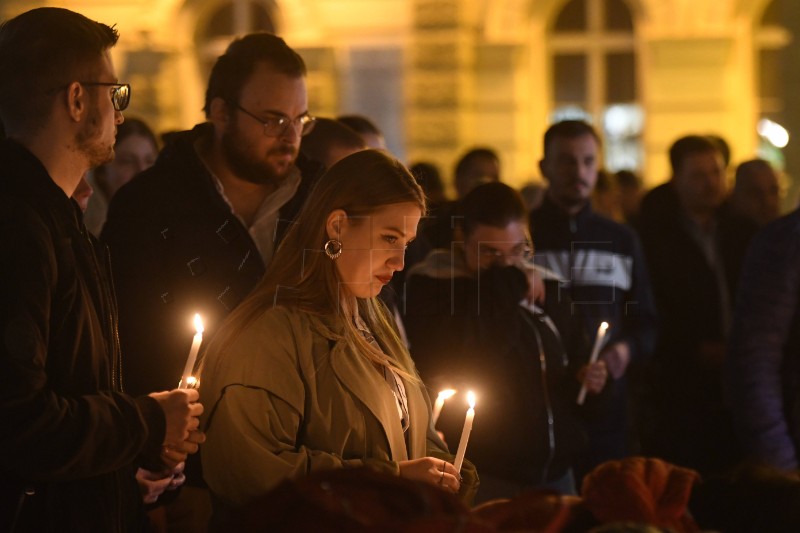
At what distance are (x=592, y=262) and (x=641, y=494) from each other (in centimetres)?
354

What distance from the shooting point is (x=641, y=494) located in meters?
2.00

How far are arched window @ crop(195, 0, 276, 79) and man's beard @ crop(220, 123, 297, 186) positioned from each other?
997 cm

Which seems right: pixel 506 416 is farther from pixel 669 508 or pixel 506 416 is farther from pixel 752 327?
pixel 669 508

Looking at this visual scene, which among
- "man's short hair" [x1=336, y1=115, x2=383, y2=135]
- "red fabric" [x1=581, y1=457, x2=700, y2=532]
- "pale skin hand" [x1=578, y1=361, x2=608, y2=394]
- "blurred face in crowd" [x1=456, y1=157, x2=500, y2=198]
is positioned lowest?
"pale skin hand" [x1=578, y1=361, x2=608, y2=394]

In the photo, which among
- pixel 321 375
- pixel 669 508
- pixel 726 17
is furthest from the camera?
pixel 726 17

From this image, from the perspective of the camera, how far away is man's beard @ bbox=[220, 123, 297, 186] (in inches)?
153

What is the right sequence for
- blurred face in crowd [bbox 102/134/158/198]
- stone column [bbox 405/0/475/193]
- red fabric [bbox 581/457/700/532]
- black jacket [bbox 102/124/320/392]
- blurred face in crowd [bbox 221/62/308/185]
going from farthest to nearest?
1. stone column [bbox 405/0/475/193]
2. blurred face in crowd [bbox 102/134/158/198]
3. blurred face in crowd [bbox 221/62/308/185]
4. black jacket [bbox 102/124/320/392]
5. red fabric [bbox 581/457/700/532]

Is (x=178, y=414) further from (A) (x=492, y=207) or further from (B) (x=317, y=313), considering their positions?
(A) (x=492, y=207)

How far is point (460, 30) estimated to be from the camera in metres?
12.7

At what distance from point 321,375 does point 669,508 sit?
1.03 meters

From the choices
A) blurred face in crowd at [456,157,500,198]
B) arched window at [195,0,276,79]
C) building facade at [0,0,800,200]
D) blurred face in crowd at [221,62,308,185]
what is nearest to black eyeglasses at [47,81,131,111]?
blurred face in crowd at [221,62,308,185]

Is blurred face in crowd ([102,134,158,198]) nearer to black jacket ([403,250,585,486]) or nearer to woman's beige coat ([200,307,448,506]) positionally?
black jacket ([403,250,585,486])

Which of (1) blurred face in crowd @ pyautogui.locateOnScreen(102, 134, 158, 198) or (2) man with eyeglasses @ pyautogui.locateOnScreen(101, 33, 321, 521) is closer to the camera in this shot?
(2) man with eyeglasses @ pyautogui.locateOnScreen(101, 33, 321, 521)

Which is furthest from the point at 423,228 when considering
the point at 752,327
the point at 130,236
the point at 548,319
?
the point at 130,236
